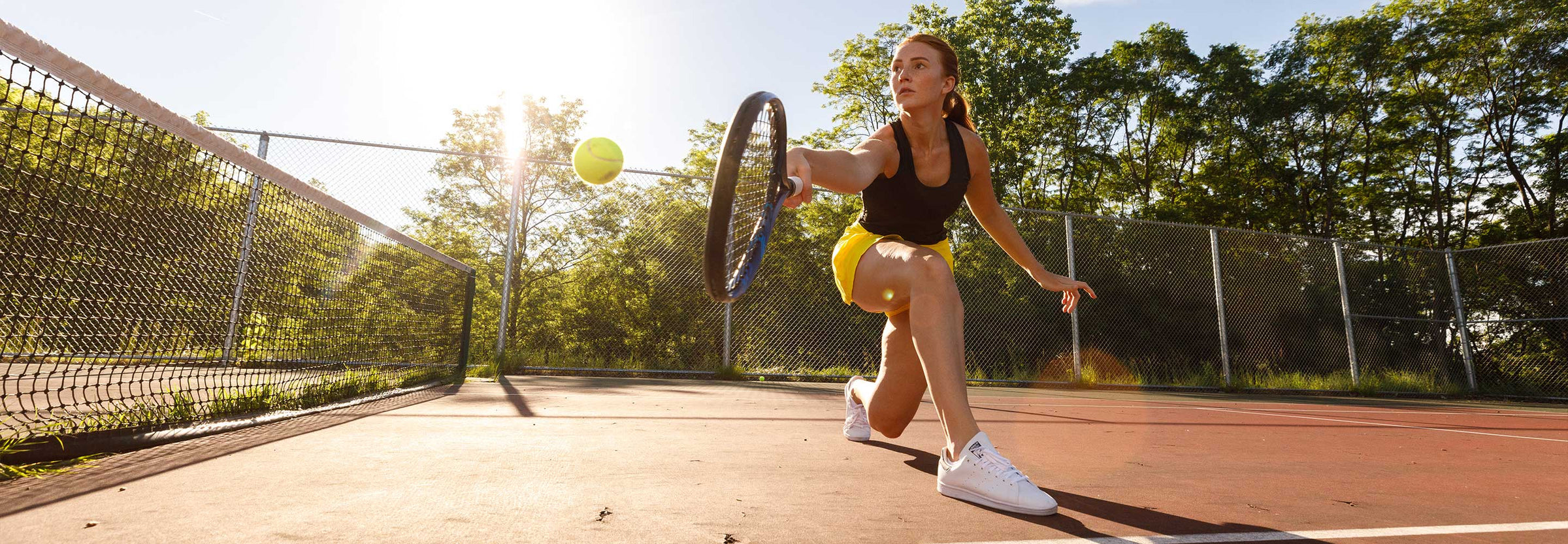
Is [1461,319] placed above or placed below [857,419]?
above

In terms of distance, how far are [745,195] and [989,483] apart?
960mm

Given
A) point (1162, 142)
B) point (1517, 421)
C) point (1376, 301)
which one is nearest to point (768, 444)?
point (1517, 421)

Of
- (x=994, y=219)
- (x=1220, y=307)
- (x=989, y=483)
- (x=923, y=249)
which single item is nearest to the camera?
(x=989, y=483)

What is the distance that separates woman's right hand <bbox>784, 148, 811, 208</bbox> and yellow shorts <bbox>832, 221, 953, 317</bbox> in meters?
0.64

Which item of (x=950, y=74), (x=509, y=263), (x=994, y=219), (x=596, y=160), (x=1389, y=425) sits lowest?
(x=1389, y=425)

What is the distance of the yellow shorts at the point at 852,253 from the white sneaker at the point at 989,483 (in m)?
0.55

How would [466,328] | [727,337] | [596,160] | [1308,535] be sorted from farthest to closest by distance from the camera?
[727,337]
[466,328]
[596,160]
[1308,535]

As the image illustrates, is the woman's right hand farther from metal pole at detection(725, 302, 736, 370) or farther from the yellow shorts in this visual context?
metal pole at detection(725, 302, 736, 370)

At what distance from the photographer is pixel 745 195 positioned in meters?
1.92

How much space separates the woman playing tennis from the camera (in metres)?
1.96

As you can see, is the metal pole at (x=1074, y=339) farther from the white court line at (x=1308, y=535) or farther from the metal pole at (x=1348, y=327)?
the white court line at (x=1308, y=535)

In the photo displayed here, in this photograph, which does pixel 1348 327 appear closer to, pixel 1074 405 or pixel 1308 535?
pixel 1074 405

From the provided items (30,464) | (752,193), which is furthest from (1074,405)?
(30,464)

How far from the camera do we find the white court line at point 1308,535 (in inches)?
62.0
